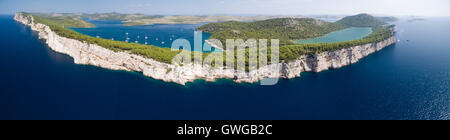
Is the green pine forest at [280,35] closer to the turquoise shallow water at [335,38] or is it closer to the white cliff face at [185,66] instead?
the white cliff face at [185,66]

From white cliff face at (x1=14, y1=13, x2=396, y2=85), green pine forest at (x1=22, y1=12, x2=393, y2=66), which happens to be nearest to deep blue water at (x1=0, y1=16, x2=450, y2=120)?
white cliff face at (x1=14, y1=13, x2=396, y2=85)

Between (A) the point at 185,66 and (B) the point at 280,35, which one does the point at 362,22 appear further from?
(A) the point at 185,66

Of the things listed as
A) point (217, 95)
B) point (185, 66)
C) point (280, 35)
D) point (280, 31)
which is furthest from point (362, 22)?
point (217, 95)

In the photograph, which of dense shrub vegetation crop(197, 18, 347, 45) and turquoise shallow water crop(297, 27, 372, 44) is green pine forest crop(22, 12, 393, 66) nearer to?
dense shrub vegetation crop(197, 18, 347, 45)
